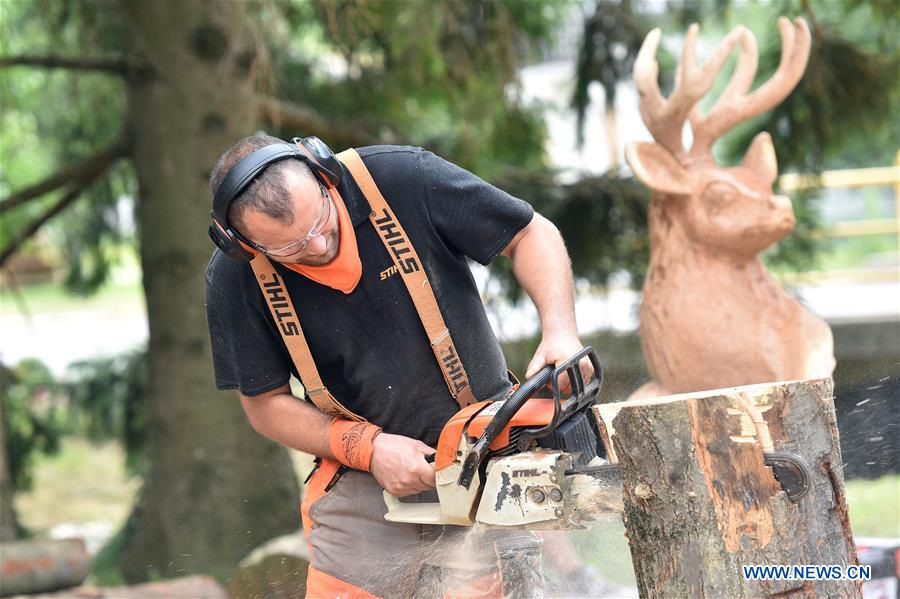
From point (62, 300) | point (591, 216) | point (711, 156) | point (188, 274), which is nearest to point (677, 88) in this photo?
point (711, 156)

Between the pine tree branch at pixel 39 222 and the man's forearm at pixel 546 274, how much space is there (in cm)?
402

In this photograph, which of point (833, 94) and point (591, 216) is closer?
point (833, 94)

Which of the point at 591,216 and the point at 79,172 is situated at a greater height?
the point at 79,172

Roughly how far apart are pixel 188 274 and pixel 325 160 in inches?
125

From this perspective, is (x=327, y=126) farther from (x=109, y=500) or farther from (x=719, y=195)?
(x=109, y=500)

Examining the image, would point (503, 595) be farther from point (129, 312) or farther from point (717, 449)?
point (129, 312)

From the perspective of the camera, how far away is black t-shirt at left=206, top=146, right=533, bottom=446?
7.33 ft

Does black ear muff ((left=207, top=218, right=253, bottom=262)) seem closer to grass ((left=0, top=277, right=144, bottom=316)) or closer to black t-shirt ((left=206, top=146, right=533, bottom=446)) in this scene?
black t-shirt ((left=206, top=146, right=533, bottom=446))

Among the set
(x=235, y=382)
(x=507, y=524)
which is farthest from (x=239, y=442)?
(x=507, y=524)

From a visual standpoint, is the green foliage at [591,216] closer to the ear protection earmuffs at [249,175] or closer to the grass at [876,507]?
the grass at [876,507]

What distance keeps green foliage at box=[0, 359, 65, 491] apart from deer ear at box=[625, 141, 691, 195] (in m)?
4.42

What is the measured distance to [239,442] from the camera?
5.20 m

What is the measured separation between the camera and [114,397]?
650cm

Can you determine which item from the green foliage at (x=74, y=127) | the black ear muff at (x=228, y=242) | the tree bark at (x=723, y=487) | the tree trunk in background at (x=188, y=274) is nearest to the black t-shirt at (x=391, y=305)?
the black ear muff at (x=228, y=242)
